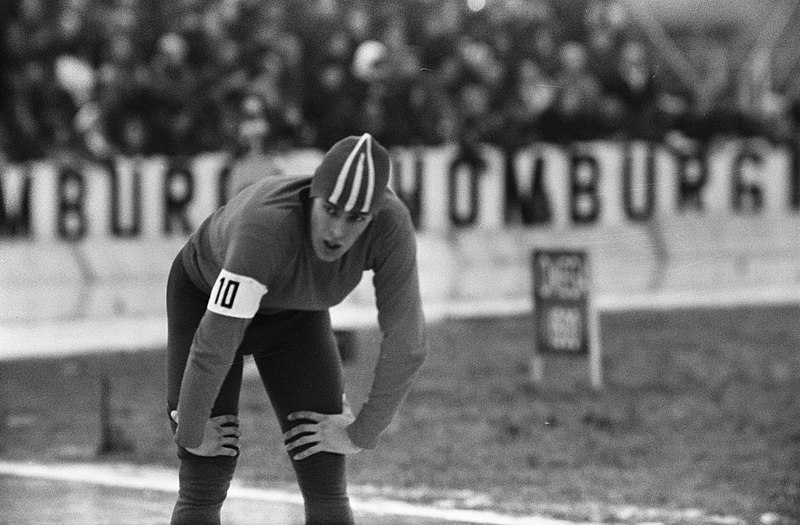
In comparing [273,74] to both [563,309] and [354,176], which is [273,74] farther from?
[354,176]

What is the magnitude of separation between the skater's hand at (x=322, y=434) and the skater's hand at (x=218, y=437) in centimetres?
17

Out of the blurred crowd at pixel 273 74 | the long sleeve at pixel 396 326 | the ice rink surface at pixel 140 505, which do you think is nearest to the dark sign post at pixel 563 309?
the blurred crowd at pixel 273 74

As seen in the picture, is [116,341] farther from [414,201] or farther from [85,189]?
[414,201]

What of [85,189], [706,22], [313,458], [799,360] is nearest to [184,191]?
[85,189]

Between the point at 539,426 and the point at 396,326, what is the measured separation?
4.33 metres

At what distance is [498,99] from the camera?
517 inches

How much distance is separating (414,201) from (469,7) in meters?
1.73

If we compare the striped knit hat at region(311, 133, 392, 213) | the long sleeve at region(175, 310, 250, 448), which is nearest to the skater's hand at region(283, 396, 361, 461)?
the long sleeve at region(175, 310, 250, 448)

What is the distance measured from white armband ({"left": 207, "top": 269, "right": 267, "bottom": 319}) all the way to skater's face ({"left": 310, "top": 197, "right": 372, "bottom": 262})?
186 millimetres

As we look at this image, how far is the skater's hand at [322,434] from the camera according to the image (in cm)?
427

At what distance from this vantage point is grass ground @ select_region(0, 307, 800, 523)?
6.56 meters

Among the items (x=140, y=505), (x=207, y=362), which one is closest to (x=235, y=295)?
(x=207, y=362)

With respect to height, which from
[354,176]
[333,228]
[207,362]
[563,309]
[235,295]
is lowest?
[563,309]

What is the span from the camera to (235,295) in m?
3.90
